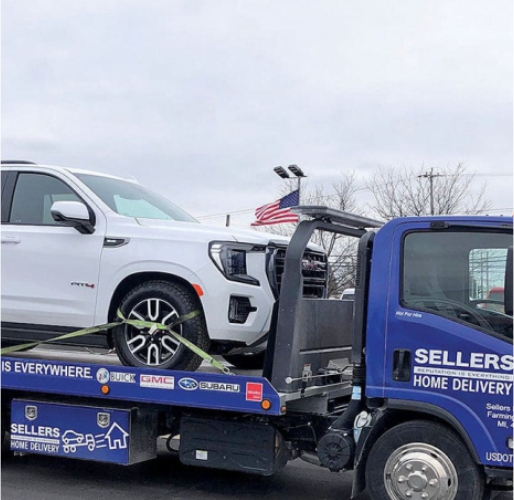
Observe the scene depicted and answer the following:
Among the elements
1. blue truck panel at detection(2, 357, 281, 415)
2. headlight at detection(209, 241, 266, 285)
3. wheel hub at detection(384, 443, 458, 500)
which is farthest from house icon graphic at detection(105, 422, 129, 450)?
wheel hub at detection(384, 443, 458, 500)

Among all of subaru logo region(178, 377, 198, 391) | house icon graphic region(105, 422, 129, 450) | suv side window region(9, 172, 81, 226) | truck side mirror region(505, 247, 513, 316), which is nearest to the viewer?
truck side mirror region(505, 247, 513, 316)

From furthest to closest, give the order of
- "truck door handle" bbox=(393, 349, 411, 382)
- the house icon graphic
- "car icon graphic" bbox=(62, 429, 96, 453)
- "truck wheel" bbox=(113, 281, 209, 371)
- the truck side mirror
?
1. "car icon graphic" bbox=(62, 429, 96, 453)
2. the house icon graphic
3. "truck wheel" bbox=(113, 281, 209, 371)
4. "truck door handle" bbox=(393, 349, 411, 382)
5. the truck side mirror

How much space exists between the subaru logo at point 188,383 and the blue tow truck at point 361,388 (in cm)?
2

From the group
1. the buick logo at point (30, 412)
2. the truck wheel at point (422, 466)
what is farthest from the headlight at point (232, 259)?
the buick logo at point (30, 412)

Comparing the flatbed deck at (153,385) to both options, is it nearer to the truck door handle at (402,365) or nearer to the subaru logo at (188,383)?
the subaru logo at (188,383)

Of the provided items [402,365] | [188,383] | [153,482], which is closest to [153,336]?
[188,383]

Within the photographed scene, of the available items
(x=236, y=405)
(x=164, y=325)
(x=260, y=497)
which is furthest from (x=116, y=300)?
(x=260, y=497)

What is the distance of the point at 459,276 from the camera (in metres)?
5.32

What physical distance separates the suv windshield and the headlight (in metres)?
1.00

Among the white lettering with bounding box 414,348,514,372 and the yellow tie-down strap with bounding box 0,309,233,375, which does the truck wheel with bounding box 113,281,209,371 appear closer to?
the yellow tie-down strap with bounding box 0,309,233,375

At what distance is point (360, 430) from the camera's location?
224 inches

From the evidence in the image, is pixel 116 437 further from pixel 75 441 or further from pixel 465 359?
pixel 465 359

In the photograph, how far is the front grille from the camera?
6.32 metres

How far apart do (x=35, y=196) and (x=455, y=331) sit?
12.6ft
